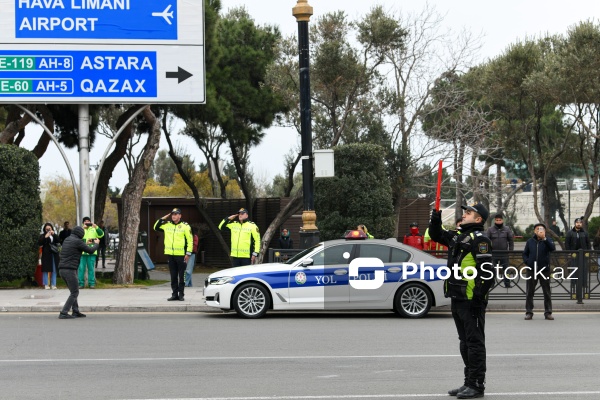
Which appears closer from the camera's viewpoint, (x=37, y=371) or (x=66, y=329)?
(x=37, y=371)

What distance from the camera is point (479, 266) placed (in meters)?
8.33

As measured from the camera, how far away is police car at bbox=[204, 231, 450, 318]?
15.5 meters

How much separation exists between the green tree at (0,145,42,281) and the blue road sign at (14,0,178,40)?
293cm

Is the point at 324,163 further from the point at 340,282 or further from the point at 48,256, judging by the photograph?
the point at 48,256

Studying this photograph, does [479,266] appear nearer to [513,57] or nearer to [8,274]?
[8,274]

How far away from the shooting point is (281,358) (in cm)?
1089

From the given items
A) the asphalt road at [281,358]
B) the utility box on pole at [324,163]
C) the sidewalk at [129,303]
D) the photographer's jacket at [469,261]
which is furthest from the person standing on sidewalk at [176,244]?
the photographer's jacket at [469,261]

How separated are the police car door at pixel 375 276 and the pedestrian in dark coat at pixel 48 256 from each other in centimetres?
854

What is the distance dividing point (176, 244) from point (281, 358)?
279 inches

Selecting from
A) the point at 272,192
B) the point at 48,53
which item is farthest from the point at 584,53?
the point at 272,192

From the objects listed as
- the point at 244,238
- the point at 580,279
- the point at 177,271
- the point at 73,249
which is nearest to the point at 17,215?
the point at 177,271

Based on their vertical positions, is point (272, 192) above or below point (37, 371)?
above

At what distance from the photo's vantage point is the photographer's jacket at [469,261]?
8.31 meters

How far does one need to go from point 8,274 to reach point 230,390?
13.4m
